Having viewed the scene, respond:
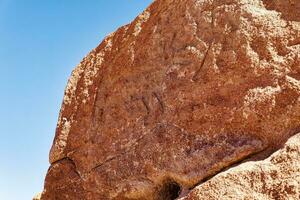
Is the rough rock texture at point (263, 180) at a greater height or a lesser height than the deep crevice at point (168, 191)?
lesser

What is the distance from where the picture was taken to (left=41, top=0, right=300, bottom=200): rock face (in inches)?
134

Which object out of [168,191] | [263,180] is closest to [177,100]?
[168,191]

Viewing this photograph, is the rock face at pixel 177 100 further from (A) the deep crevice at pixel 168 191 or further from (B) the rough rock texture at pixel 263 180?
(B) the rough rock texture at pixel 263 180

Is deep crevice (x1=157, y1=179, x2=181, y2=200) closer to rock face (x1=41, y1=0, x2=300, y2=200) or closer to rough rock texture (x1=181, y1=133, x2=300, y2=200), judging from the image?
rock face (x1=41, y1=0, x2=300, y2=200)

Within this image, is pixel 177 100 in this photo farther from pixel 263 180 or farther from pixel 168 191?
pixel 263 180

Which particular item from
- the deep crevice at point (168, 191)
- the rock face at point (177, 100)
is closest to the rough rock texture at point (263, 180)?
the rock face at point (177, 100)

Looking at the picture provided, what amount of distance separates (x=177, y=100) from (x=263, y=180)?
100 centimetres

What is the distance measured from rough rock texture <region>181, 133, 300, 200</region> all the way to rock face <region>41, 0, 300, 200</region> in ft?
0.62

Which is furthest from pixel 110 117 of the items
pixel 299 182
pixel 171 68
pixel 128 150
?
pixel 299 182

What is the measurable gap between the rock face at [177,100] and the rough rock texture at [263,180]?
7.4 inches

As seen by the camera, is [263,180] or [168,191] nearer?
[263,180]

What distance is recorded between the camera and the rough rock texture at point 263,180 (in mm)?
2960

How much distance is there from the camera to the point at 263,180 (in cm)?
304

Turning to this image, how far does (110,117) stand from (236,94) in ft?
3.78
